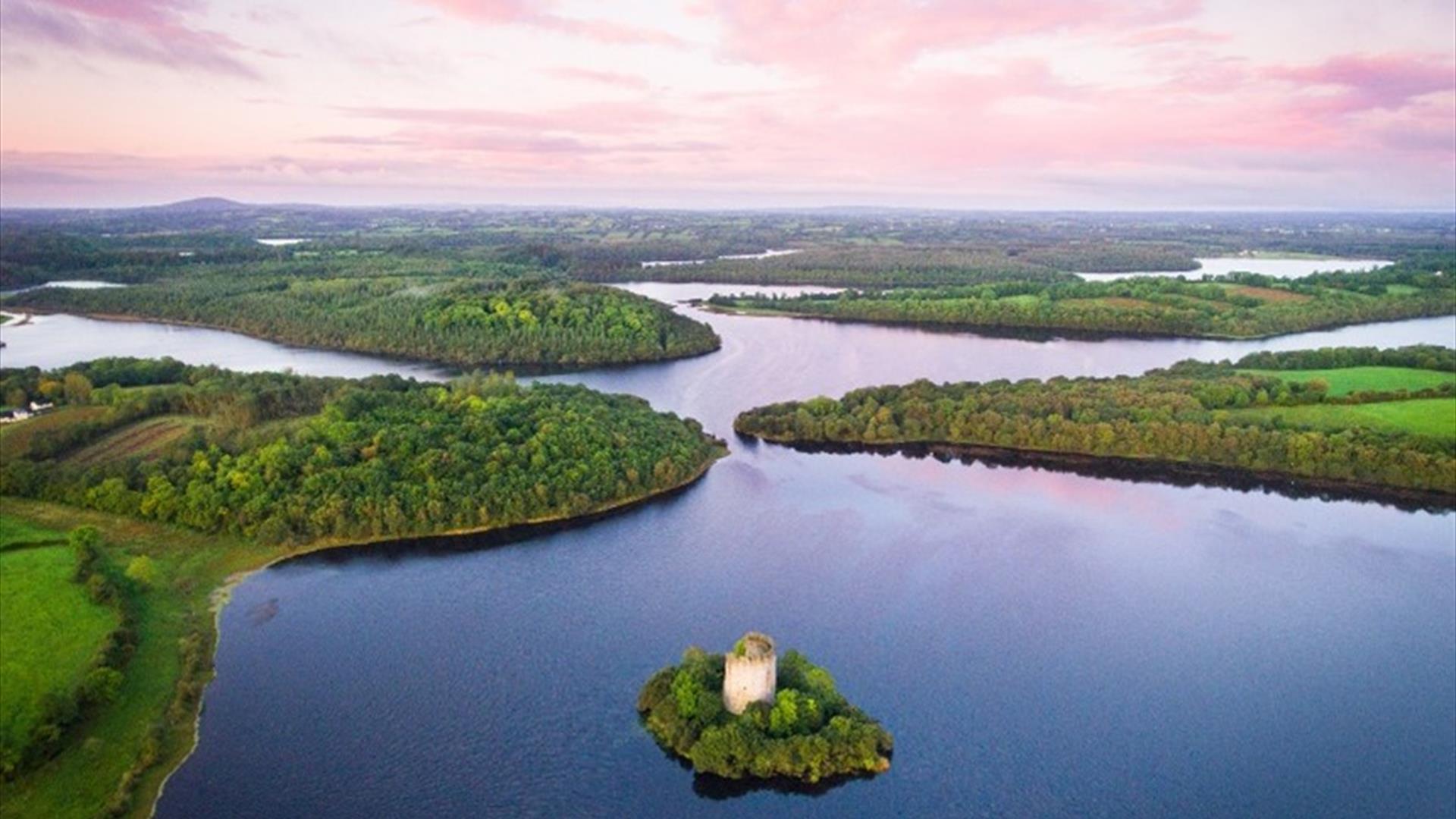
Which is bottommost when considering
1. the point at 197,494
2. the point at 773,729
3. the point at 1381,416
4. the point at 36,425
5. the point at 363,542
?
the point at 773,729

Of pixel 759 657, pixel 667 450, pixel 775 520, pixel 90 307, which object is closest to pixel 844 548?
pixel 775 520

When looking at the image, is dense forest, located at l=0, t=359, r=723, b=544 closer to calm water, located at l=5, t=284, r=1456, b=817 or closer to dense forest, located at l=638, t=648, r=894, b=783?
calm water, located at l=5, t=284, r=1456, b=817

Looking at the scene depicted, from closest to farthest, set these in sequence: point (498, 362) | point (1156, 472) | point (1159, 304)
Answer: point (1156, 472), point (498, 362), point (1159, 304)

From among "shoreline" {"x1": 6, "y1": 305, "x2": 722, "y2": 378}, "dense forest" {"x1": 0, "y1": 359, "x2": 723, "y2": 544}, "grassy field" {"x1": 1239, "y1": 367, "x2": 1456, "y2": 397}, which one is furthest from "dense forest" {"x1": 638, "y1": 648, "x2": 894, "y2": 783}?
"grassy field" {"x1": 1239, "y1": 367, "x2": 1456, "y2": 397}

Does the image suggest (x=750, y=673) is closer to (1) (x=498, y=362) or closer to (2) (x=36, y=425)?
(2) (x=36, y=425)

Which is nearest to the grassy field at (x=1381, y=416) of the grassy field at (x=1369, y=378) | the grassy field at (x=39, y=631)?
the grassy field at (x=1369, y=378)

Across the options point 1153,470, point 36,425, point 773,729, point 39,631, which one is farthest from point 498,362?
point 773,729

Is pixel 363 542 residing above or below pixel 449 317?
below
